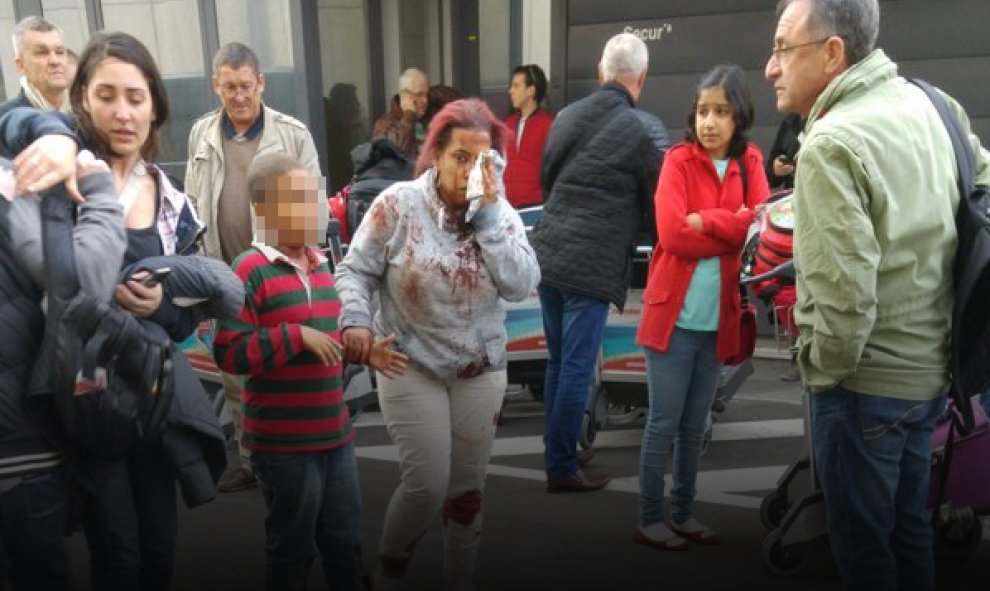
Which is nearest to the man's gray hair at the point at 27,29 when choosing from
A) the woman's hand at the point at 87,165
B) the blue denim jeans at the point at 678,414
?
the woman's hand at the point at 87,165

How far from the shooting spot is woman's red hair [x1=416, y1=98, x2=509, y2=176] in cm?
332

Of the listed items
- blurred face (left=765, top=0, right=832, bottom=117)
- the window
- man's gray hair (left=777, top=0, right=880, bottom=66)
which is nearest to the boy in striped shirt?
blurred face (left=765, top=0, right=832, bottom=117)

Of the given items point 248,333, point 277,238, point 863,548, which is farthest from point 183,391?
point 863,548

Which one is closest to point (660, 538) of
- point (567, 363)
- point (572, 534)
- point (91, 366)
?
point (572, 534)

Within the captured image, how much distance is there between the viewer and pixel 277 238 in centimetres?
312

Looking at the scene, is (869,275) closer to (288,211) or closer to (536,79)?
(288,211)

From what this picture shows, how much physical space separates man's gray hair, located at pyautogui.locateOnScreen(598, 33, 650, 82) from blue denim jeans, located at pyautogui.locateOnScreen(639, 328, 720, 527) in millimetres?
1287

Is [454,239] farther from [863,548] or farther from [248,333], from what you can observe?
[863,548]

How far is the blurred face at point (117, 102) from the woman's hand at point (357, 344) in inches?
33.7

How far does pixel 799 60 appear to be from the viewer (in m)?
2.90

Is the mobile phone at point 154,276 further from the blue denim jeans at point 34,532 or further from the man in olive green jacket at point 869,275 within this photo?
the man in olive green jacket at point 869,275

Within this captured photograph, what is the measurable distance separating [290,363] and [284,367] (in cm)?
2

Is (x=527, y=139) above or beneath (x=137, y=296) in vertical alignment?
beneath

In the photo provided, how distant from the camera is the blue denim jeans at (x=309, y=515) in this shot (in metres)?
3.13
